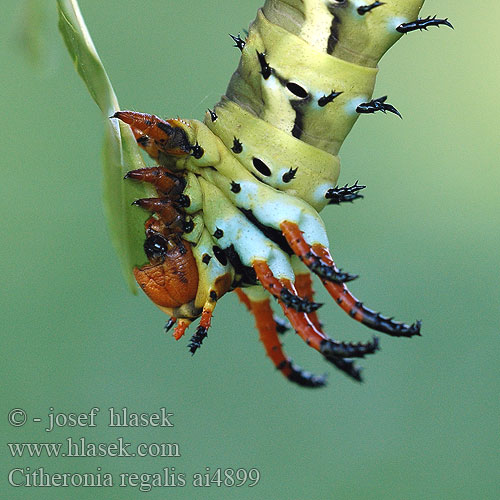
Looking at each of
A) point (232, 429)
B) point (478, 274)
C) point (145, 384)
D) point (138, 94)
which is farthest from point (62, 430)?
point (478, 274)

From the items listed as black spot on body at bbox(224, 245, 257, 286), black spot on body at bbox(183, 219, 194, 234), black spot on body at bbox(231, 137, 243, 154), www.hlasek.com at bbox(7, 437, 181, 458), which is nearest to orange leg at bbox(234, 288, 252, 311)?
black spot on body at bbox(224, 245, 257, 286)

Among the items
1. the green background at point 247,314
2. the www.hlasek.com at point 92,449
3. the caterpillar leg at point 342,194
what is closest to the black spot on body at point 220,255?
the caterpillar leg at point 342,194

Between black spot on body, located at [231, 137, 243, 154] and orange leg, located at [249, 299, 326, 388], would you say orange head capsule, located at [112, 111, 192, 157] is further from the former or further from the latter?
orange leg, located at [249, 299, 326, 388]

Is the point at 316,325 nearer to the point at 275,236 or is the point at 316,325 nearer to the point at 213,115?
the point at 275,236

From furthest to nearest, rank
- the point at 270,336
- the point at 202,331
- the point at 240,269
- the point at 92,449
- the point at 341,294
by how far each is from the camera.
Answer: the point at 92,449
the point at 270,336
the point at 240,269
the point at 202,331
the point at 341,294

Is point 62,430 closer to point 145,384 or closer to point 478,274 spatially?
point 145,384

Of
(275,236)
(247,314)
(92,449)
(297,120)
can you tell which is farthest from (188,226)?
(247,314)

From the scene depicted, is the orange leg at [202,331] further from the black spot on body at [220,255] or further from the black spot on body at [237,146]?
the black spot on body at [237,146]

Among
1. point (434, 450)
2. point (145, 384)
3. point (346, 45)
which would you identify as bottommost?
point (434, 450)
